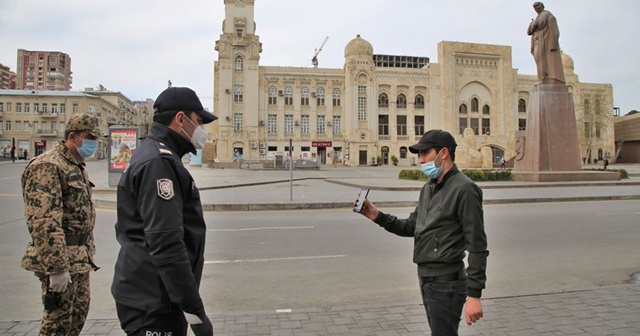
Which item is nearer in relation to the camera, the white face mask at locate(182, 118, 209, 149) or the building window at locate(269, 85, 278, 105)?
the white face mask at locate(182, 118, 209, 149)

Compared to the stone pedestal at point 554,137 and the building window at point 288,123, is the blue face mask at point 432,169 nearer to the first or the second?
the stone pedestal at point 554,137

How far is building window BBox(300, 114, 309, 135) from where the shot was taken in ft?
212

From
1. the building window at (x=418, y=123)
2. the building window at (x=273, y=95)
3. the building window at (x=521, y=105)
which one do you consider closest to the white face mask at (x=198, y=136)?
the building window at (x=273, y=95)

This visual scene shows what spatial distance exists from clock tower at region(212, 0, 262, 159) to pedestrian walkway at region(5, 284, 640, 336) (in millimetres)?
57918

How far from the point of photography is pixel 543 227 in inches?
395

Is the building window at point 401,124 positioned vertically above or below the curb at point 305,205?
above

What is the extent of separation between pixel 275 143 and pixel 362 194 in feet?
199

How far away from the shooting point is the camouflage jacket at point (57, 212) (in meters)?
2.98

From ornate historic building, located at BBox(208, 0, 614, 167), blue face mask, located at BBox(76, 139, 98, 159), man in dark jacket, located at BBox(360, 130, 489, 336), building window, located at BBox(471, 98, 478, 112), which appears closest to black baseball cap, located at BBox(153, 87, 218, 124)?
blue face mask, located at BBox(76, 139, 98, 159)

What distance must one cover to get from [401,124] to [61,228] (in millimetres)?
65953

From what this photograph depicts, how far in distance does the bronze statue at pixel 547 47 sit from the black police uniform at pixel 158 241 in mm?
24484

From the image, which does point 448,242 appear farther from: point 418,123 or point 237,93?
point 418,123

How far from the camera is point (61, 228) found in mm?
3072

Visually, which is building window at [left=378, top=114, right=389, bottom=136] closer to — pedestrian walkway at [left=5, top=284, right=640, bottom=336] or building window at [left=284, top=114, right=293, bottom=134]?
building window at [left=284, top=114, right=293, bottom=134]
